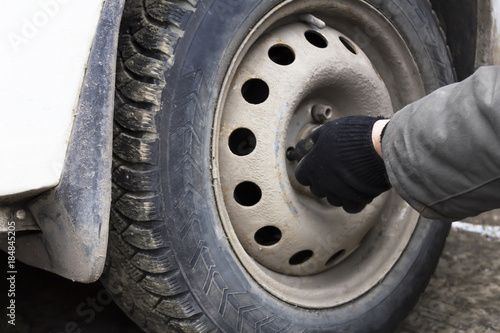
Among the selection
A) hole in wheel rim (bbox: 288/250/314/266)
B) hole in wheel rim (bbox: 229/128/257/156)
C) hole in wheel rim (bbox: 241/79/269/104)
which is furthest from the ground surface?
hole in wheel rim (bbox: 241/79/269/104)

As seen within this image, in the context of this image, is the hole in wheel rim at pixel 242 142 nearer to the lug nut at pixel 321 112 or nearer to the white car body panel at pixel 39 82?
the lug nut at pixel 321 112

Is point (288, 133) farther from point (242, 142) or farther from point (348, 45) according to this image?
point (348, 45)

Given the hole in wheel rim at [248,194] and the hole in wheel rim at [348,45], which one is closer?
the hole in wheel rim at [248,194]

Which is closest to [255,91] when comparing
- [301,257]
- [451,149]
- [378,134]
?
[378,134]

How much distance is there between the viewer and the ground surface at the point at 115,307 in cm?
206

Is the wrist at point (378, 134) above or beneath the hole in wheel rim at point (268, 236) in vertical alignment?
above

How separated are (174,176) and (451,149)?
0.70 meters

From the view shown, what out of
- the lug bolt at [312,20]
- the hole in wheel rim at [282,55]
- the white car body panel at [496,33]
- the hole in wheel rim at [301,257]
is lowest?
the hole in wheel rim at [301,257]

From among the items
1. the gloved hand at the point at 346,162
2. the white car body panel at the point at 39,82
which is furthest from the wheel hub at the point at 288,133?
the white car body panel at the point at 39,82

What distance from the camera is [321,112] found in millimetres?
1920

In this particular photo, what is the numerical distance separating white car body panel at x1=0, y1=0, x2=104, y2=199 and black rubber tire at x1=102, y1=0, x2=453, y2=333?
0.21 metres

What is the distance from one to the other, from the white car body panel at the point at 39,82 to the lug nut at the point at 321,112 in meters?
0.88

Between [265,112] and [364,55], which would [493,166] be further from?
[364,55]

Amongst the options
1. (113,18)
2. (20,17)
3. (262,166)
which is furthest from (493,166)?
(20,17)
